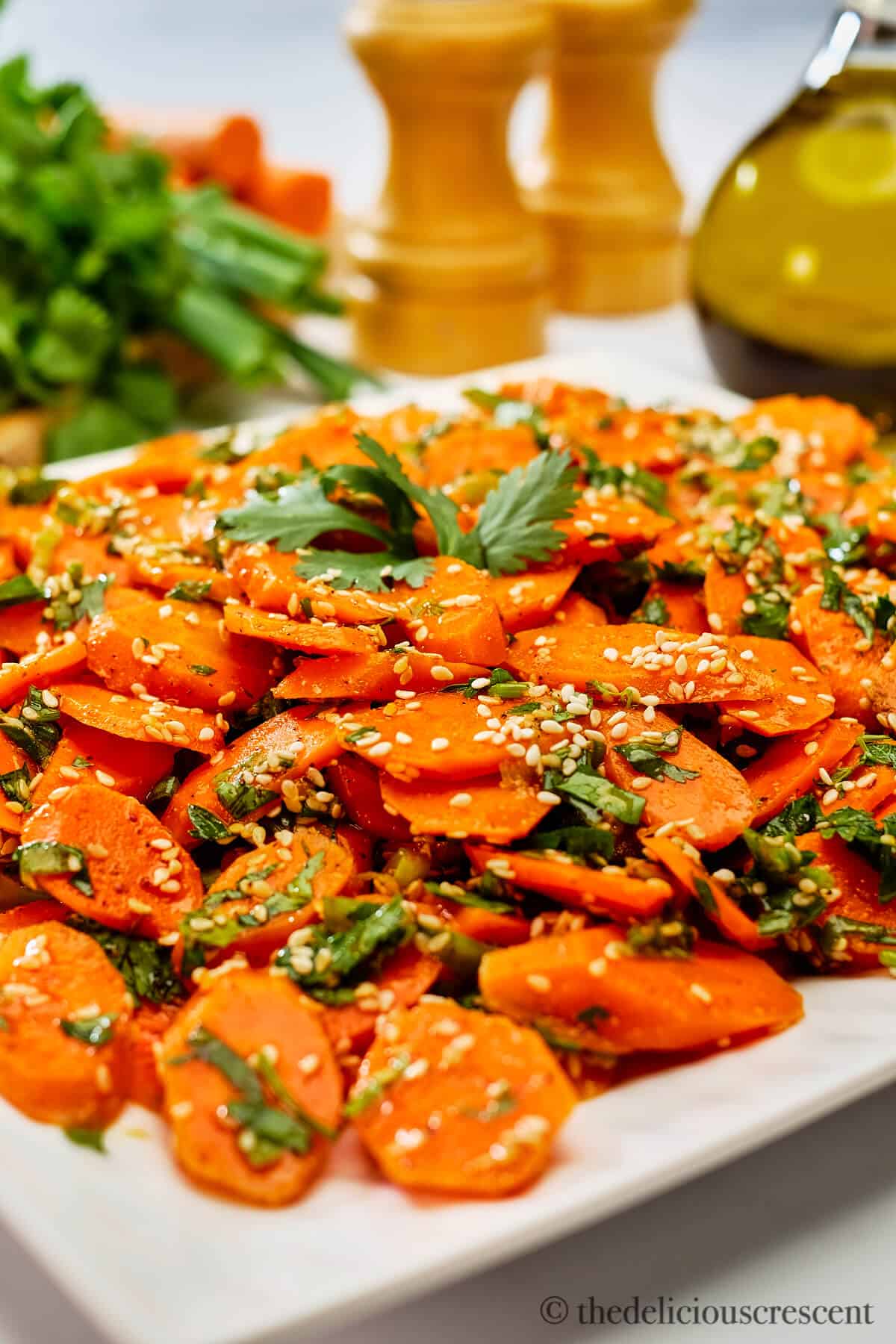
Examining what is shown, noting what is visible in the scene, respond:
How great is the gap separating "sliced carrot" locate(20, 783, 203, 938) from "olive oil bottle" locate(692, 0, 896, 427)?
6.87 feet

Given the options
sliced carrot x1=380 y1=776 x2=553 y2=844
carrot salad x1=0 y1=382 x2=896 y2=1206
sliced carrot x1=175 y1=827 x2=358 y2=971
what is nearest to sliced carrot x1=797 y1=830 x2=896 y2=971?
carrot salad x1=0 y1=382 x2=896 y2=1206

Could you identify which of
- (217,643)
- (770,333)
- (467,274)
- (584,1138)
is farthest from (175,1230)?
(467,274)

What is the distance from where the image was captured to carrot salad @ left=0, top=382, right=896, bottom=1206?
1.36 meters

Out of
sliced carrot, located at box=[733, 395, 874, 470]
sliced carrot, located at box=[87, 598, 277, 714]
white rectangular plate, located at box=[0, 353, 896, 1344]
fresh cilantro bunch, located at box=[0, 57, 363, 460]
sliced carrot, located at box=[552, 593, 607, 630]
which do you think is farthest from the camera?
fresh cilantro bunch, located at box=[0, 57, 363, 460]

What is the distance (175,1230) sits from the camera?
121 centimetres

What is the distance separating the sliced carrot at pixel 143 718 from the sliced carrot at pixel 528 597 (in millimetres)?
415

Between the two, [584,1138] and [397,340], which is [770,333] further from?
[584,1138]

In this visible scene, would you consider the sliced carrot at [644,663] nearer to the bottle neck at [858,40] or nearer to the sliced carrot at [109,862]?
the sliced carrot at [109,862]

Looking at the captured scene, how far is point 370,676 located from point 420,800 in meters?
0.20

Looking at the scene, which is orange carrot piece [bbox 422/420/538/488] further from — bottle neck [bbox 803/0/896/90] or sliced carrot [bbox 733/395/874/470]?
bottle neck [bbox 803/0/896/90]

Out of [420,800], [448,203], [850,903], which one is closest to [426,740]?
[420,800]

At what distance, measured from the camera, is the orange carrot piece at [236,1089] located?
49.4 inches

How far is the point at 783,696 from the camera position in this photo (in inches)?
68.6

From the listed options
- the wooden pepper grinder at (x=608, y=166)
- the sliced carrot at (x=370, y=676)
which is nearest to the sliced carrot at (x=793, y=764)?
the sliced carrot at (x=370, y=676)
